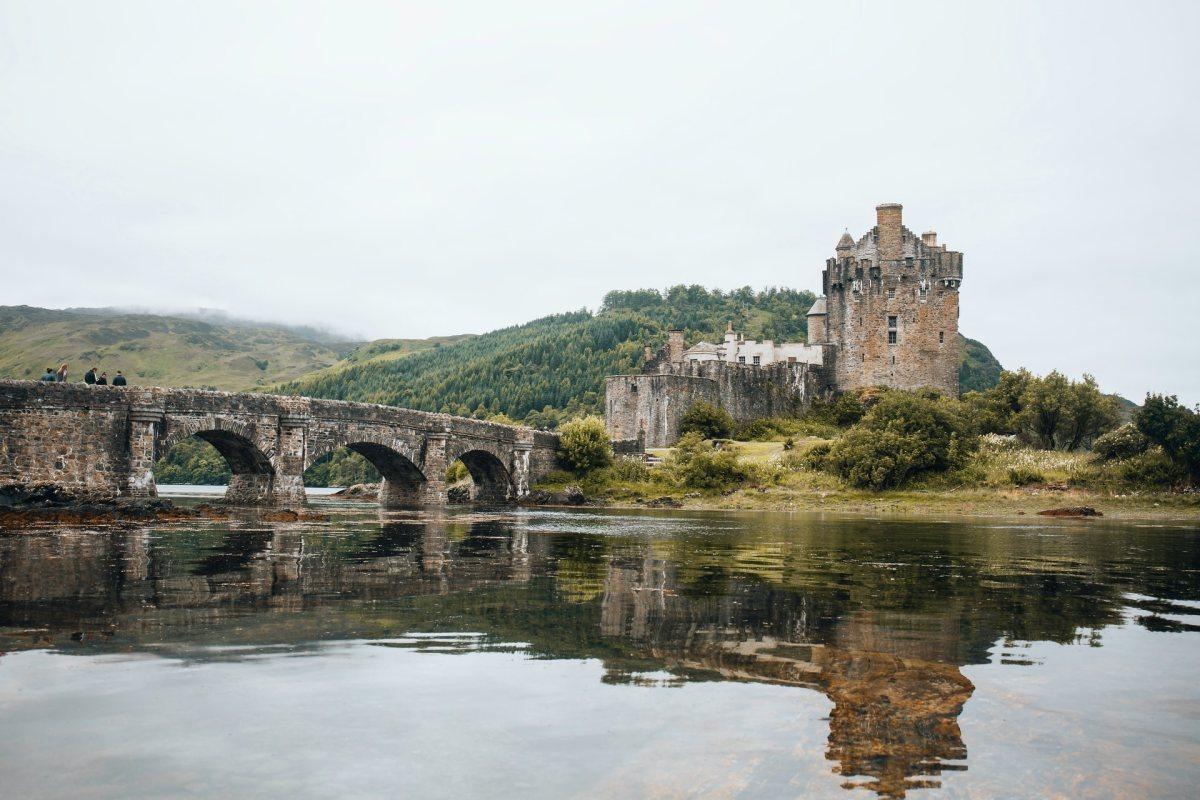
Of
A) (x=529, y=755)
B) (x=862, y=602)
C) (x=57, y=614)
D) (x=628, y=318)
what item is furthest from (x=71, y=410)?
(x=628, y=318)

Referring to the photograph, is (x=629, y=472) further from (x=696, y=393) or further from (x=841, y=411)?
(x=841, y=411)

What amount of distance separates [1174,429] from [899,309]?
3282 centimetres

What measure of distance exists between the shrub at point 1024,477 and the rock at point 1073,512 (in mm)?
5710

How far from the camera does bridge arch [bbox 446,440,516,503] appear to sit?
5483 centimetres

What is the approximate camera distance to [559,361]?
447 feet

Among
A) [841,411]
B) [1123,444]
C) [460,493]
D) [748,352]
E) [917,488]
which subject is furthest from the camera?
[748,352]

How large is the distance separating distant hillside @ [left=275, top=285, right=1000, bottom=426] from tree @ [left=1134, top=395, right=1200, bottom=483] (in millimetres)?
74128

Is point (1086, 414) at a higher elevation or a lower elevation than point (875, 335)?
lower

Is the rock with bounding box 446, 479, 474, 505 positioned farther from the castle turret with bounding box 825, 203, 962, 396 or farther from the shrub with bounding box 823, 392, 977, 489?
the castle turret with bounding box 825, 203, 962, 396

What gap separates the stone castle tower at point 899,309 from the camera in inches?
3014

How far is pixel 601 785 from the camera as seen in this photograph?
531 centimetres

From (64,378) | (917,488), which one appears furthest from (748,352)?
(64,378)

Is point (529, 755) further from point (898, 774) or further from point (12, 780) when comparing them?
point (12, 780)

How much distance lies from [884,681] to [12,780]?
5.86m
